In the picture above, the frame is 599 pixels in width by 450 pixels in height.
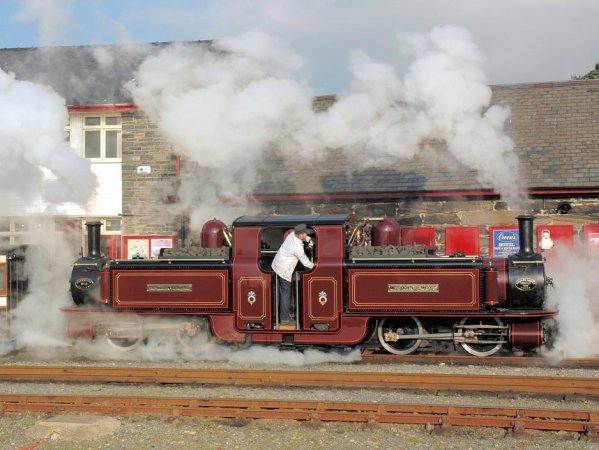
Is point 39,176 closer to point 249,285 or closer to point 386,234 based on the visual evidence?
point 249,285

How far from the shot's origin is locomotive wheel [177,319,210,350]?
33.7 feet

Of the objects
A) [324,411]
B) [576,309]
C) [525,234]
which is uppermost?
[525,234]

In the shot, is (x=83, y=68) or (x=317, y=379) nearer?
(x=317, y=379)

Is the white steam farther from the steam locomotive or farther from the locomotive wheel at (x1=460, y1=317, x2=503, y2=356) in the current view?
the locomotive wheel at (x1=460, y1=317, x2=503, y2=356)

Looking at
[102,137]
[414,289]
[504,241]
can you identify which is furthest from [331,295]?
[102,137]

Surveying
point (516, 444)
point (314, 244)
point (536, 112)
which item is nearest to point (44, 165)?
point (314, 244)

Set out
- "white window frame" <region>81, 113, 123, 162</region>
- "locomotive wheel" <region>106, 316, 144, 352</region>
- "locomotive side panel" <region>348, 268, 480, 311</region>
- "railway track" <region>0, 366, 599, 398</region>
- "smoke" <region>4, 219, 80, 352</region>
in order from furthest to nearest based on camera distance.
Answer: "white window frame" <region>81, 113, 123, 162</region> < "smoke" <region>4, 219, 80, 352</region> < "locomotive wheel" <region>106, 316, 144, 352</region> < "locomotive side panel" <region>348, 268, 480, 311</region> < "railway track" <region>0, 366, 599, 398</region>

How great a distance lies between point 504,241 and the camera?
50.8 ft

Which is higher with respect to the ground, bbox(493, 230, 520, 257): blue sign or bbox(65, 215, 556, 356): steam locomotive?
bbox(493, 230, 520, 257): blue sign

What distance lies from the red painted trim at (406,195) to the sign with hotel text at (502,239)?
0.77 m

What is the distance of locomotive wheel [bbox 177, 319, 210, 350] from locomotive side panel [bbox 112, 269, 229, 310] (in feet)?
→ 1.13

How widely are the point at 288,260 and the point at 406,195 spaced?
22.2ft

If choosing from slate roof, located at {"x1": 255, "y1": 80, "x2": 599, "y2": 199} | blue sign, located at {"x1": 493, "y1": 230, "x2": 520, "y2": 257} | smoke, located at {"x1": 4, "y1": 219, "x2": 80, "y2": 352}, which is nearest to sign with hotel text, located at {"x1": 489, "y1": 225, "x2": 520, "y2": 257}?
blue sign, located at {"x1": 493, "y1": 230, "x2": 520, "y2": 257}

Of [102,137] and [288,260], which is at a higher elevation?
[102,137]
